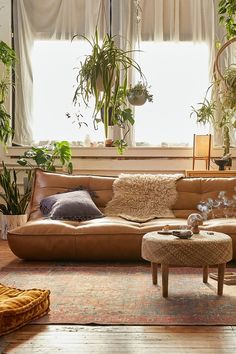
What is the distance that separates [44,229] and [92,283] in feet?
3.05

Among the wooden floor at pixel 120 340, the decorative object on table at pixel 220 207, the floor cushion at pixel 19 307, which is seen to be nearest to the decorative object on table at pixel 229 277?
the decorative object on table at pixel 220 207

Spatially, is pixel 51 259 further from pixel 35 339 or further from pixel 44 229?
pixel 35 339

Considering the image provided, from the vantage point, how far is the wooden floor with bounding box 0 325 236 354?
8.67 feet

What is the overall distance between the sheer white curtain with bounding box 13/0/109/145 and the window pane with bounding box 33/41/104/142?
0.09 metres

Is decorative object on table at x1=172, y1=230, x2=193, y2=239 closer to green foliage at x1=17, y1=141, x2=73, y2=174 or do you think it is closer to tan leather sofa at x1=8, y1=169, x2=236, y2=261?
tan leather sofa at x1=8, y1=169, x2=236, y2=261

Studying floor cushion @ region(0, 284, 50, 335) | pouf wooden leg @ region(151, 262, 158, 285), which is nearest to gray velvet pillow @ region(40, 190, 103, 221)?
pouf wooden leg @ region(151, 262, 158, 285)

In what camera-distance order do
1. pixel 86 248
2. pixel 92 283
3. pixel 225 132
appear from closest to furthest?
pixel 92 283 < pixel 86 248 < pixel 225 132

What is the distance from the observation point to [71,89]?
23.0 feet

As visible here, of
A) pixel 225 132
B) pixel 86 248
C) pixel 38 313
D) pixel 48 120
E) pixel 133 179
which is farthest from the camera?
pixel 48 120

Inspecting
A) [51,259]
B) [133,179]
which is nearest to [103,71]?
[133,179]

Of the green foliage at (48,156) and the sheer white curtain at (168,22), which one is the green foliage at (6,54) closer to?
the green foliage at (48,156)

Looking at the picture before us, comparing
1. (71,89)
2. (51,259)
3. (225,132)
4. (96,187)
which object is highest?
(71,89)

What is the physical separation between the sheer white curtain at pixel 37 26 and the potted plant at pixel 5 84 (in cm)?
16

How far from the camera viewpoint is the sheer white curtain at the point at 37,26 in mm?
6961
